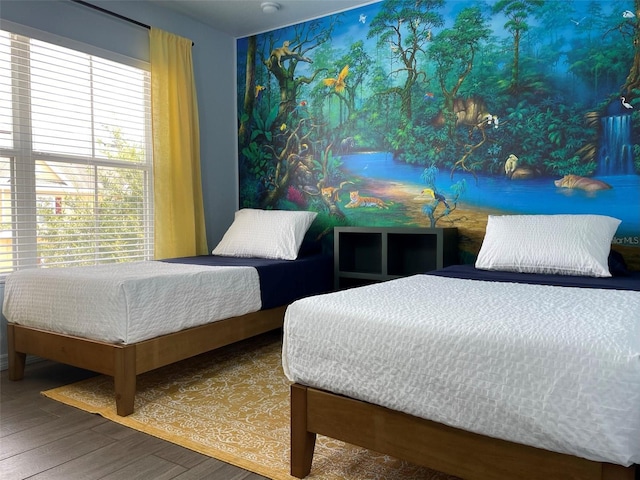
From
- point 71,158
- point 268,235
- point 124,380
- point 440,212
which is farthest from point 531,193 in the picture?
point 71,158

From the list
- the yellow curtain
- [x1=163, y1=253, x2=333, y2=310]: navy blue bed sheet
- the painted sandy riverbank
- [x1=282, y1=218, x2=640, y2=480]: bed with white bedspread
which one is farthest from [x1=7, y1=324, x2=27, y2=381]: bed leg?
the painted sandy riverbank

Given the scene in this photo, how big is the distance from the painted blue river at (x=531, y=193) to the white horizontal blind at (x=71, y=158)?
172 centimetres

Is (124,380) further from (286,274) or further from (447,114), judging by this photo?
(447,114)

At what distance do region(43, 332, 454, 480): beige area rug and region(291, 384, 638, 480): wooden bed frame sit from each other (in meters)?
0.18

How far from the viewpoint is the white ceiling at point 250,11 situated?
3627mm

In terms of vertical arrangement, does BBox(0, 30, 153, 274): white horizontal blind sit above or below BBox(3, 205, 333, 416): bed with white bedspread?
above

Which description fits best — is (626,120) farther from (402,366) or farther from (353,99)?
(402,366)

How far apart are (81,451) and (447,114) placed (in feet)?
9.27

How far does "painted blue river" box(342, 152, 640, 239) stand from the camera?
9.05ft

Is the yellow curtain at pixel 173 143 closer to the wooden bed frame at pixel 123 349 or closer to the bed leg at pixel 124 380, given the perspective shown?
the wooden bed frame at pixel 123 349

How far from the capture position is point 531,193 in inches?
120

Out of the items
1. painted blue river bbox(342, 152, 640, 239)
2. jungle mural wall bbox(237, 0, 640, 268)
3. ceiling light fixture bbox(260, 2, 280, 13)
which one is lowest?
painted blue river bbox(342, 152, 640, 239)

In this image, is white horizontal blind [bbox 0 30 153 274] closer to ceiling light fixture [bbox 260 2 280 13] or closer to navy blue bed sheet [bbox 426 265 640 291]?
ceiling light fixture [bbox 260 2 280 13]

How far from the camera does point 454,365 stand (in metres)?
1.29
